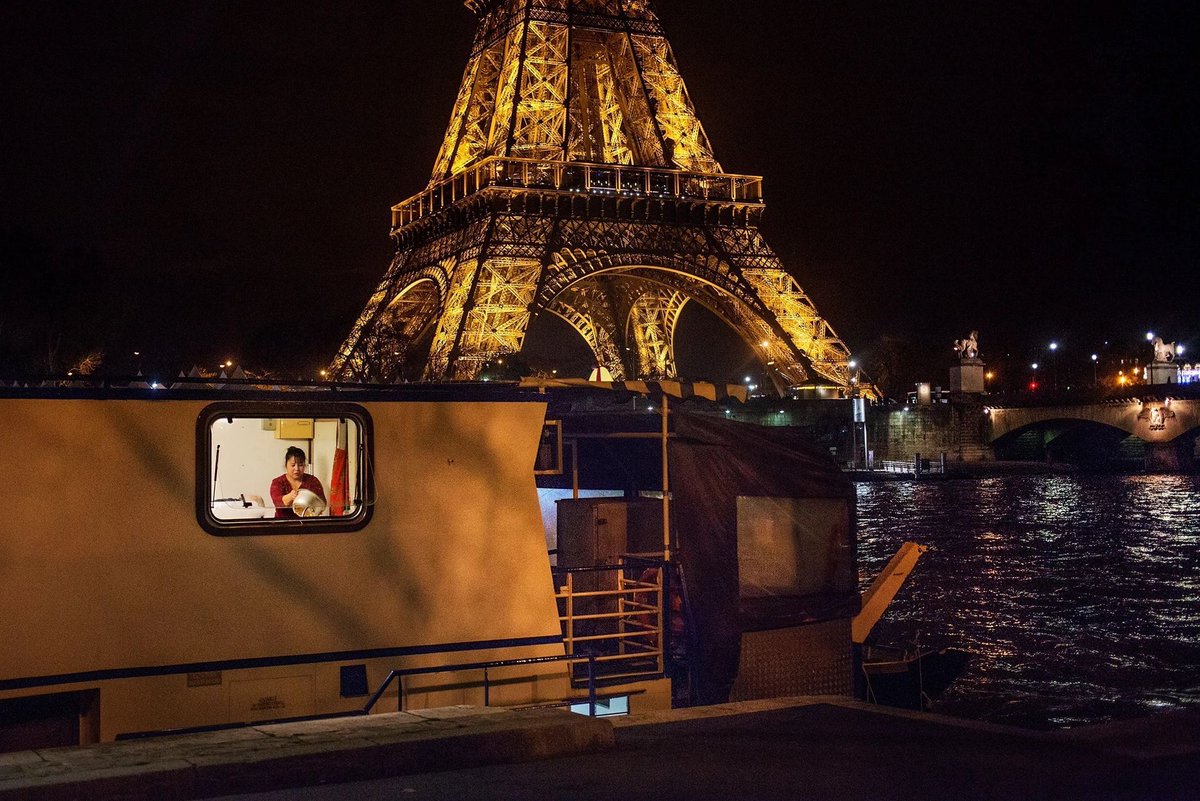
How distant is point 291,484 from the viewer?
10172mm

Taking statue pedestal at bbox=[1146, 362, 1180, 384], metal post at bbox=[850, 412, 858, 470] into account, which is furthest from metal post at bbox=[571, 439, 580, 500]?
statue pedestal at bbox=[1146, 362, 1180, 384]

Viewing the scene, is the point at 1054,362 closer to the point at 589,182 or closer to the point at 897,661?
the point at 589,182

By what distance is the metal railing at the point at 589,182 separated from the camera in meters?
58.0

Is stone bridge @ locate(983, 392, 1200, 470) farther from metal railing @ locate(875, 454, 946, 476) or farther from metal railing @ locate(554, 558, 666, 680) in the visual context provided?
metal railing @ locate(554, 558, 666, 680)

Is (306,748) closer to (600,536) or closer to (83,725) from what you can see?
(83,725)

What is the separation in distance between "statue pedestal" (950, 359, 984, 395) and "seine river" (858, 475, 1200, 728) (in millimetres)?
40432

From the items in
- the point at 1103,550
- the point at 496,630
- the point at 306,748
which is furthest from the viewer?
the point at 1103,550

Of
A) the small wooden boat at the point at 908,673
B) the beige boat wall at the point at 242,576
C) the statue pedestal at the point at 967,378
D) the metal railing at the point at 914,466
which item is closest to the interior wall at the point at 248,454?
the beige boat wall at the point at 242,576

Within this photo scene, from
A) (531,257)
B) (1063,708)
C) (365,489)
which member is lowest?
(1063,708)

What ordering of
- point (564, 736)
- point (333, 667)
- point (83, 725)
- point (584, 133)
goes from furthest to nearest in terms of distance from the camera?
point (584, 133) → point (333, 667) → point (83, 725) → point (564, 736)

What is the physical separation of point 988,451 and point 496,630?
86015 mm

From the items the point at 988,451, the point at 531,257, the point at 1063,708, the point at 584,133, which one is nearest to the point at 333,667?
the point at 1063,708

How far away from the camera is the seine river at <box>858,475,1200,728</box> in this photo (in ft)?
60.7

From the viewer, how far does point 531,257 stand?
57.2 metres
